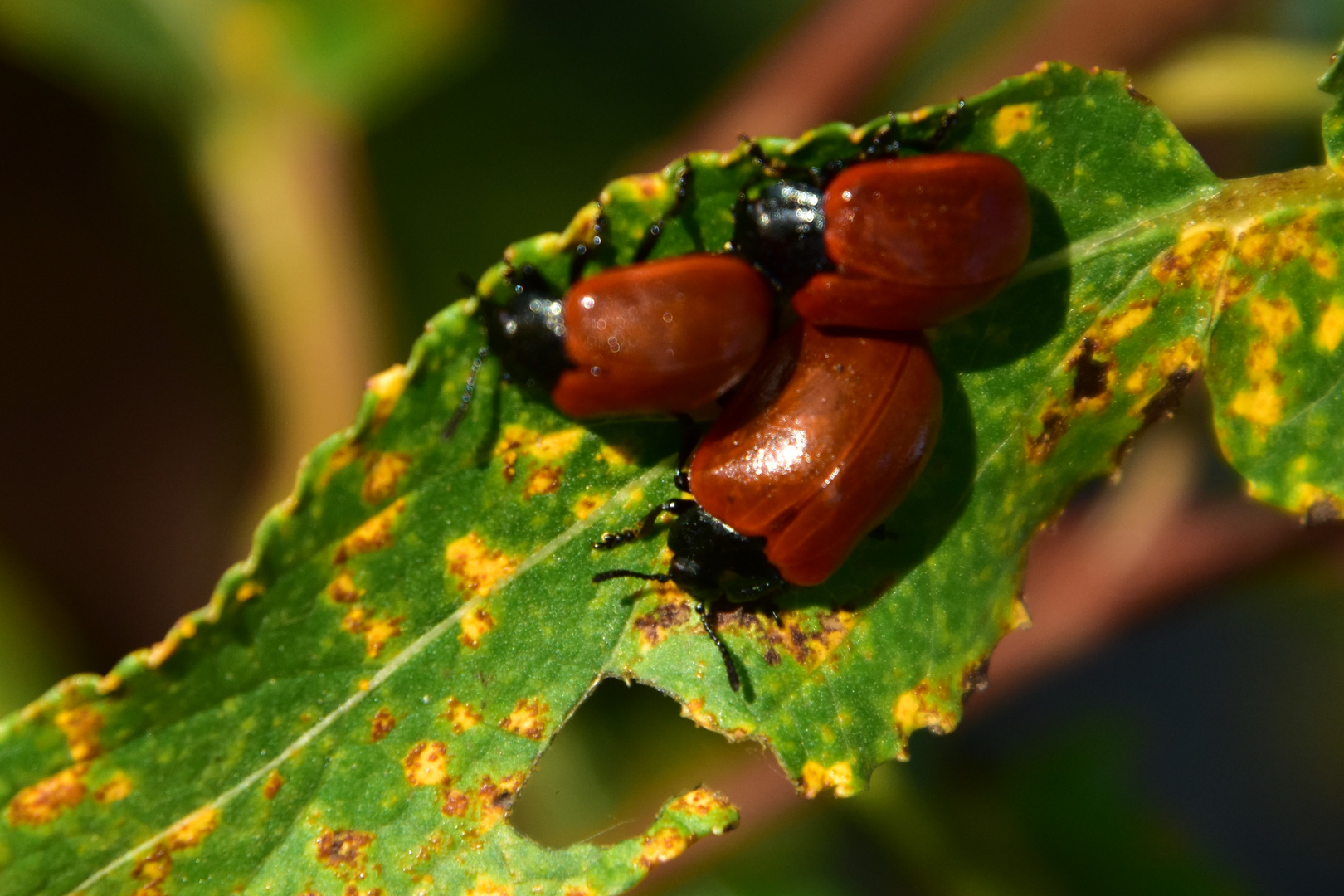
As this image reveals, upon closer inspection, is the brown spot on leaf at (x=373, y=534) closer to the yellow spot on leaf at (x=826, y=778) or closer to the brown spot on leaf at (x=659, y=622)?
the brown spot on leaf at (x=659, y=622)

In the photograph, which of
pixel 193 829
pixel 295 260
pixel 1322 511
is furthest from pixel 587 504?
pixel 295 260

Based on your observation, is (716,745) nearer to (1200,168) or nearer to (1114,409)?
(1114,409)

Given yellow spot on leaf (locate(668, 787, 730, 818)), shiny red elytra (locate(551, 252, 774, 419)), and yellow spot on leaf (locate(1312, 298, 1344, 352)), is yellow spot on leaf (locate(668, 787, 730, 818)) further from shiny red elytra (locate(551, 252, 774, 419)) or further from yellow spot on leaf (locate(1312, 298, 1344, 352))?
yellow spot on leaf (locate(1312, 298, 1344, 352))

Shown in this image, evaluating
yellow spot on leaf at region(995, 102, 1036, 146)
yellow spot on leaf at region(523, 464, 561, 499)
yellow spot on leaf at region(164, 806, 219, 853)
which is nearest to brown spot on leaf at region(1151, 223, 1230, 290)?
yellow spot on leaf at region(995, 102, 1036, 146)

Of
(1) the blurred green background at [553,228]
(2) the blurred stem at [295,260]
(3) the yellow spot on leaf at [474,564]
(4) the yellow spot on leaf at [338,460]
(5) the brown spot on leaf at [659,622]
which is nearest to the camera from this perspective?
(4) the yellow spot on leaf at [338,460]

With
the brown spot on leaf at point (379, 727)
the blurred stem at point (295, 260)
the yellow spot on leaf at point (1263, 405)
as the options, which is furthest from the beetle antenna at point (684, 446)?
the blurred stem at point (295, 260)

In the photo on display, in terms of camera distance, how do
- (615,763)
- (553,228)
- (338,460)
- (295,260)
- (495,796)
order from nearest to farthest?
1. (338,460)
2. (495,796)
3. (615,763)
4. (295,260)
5. (553,228)

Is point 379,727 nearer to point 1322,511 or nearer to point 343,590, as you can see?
point 343,590
